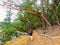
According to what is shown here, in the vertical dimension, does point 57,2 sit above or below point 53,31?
above

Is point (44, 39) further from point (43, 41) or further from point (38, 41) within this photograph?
point (38, 41)

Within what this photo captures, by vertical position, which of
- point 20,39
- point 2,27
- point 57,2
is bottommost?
point 20,39

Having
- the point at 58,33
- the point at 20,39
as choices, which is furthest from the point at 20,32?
the point at 58,33

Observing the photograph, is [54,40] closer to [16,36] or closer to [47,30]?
[47,30]

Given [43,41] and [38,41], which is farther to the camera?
[38,41]

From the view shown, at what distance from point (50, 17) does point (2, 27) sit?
2.21 meters

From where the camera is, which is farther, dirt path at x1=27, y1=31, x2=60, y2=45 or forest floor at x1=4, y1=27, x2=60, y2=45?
forest floor at x1=4, y1=27, x2=60, y2=45

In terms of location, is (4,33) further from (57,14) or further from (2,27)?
(57,14)

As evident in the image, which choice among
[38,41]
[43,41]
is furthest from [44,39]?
[38,41]

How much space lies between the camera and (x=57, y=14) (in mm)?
7832

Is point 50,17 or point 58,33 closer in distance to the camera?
point 58,33

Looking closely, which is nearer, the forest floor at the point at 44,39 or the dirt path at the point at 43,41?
→ the dirt path at the point at 43,41

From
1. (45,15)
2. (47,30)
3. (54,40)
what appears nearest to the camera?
(54,40)

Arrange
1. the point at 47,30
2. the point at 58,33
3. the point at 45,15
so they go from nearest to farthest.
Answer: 1. the point at 58,33
2. the point at 47,30
3. the point at 45,15
